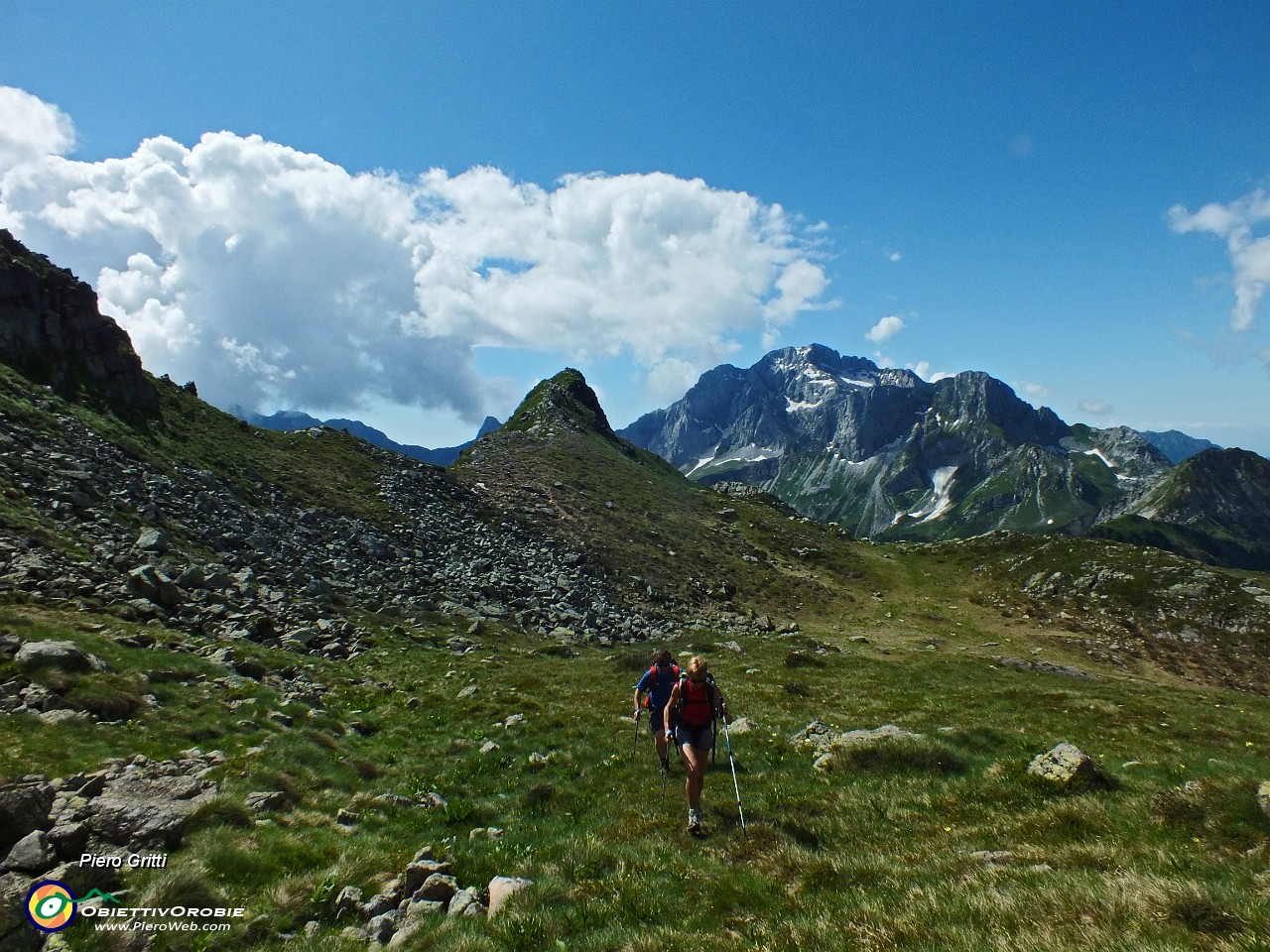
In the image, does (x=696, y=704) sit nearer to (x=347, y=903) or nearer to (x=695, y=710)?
(x=695, y=710)

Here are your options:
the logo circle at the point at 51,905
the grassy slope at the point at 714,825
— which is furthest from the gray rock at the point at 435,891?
the logo circle at the point at 51,905

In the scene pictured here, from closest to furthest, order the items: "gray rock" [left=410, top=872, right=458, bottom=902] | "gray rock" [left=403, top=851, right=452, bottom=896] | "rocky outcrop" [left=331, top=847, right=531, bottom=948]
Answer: "rocky outcrop" [left=331, top=847, right=531, bottom=948], "gray rock" [left=410, top=872, right=458, bottom=902], "gray rock" [left=403, top=851, right=452, bottom=896]

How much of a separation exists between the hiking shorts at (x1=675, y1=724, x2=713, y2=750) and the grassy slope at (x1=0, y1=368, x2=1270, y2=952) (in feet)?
4.52

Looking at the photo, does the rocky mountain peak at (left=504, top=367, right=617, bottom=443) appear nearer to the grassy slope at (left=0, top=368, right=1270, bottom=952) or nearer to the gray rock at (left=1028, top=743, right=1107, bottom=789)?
the grassy slope at (left=0, top=368, right=1270, bottom=952)

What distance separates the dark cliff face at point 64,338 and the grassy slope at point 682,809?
9193 mm

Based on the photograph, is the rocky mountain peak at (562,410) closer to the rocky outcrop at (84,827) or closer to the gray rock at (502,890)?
the rocky outcrop at (84,827)

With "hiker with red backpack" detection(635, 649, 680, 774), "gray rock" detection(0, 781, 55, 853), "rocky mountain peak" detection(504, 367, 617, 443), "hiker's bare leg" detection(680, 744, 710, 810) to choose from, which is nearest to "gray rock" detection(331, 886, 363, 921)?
"gray rock" detection(0, 781, 55, 853)

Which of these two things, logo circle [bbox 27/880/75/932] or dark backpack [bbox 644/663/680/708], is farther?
dark backpack [bbox 644/663/680/708]

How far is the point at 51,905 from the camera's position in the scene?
7.25m

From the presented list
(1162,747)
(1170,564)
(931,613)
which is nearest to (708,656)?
(1162,747)

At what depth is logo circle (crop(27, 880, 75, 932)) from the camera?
7.04 meters

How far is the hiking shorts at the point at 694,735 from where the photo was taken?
12719mm

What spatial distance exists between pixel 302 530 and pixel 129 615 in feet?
61.3

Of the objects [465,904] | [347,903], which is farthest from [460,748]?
[465,904]
